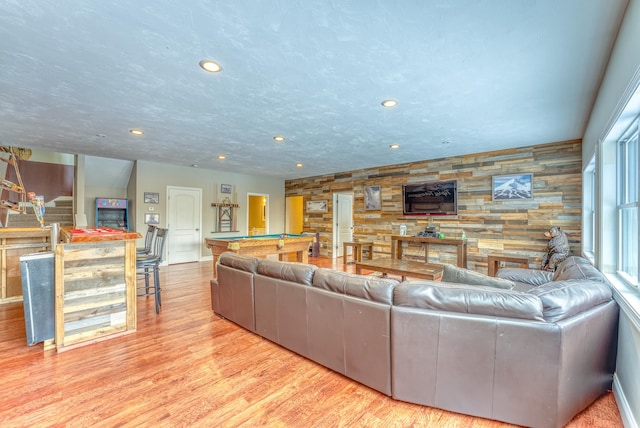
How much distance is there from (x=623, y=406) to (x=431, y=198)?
463cm

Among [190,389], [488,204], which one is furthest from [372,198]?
[190,389]

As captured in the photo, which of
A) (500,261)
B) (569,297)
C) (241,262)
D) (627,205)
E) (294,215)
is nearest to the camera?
(569,297)

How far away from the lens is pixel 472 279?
6.84ft

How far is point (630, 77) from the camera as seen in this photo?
5.47ft

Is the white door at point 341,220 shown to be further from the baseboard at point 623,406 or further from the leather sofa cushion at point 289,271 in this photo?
the baseboard at point 623,406

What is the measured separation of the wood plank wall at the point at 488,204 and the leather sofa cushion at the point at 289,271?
439 cm

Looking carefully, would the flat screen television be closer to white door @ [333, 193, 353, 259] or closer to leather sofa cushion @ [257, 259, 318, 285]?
white door @ [333, 193, 353, 259]

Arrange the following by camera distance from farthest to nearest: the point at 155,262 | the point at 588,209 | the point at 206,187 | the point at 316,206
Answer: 1. the point at 316,206
2. the point at 206,187
3. the point at 588,209
4. the point at 155,262

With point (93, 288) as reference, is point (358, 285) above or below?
above

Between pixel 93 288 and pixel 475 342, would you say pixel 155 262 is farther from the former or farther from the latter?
pixel 475 342

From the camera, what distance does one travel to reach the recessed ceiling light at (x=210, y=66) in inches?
88.9

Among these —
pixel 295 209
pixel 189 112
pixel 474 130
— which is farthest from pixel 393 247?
pixel 189 112

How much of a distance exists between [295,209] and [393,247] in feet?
13.5

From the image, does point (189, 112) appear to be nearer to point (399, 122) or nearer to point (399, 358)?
point (399, 122)
